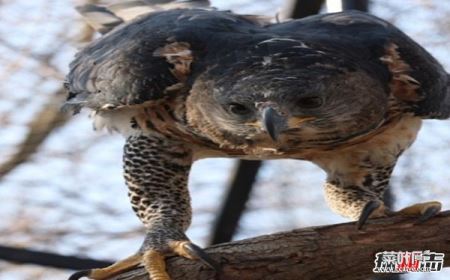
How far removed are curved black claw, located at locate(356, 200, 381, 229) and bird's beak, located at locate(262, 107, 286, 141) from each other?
498 millimetres

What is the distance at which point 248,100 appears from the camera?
3676mm

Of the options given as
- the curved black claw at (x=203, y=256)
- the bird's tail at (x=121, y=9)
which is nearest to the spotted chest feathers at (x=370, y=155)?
the curved black claw at (x=203, y=256)

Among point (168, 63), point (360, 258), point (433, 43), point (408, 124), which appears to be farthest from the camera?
point (433, 43)

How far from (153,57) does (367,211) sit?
991 mm

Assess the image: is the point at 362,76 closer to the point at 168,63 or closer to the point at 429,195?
the point at 168,63

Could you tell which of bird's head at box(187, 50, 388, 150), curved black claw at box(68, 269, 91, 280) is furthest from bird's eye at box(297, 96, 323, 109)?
curved black claw at box(68, 269, 91, 280)

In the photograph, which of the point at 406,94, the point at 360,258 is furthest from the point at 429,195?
the point at 360,258

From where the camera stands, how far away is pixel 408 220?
12.7ft

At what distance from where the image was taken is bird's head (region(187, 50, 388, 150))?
144 inches

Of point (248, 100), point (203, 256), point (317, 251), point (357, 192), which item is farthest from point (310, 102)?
point (357, 192)

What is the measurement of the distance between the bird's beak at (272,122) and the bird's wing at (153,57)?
468 mm

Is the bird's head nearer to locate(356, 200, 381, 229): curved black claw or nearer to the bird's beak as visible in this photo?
the bird's beak

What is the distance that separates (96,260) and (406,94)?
1762 millimetres

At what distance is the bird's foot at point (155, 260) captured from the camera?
143 inches
